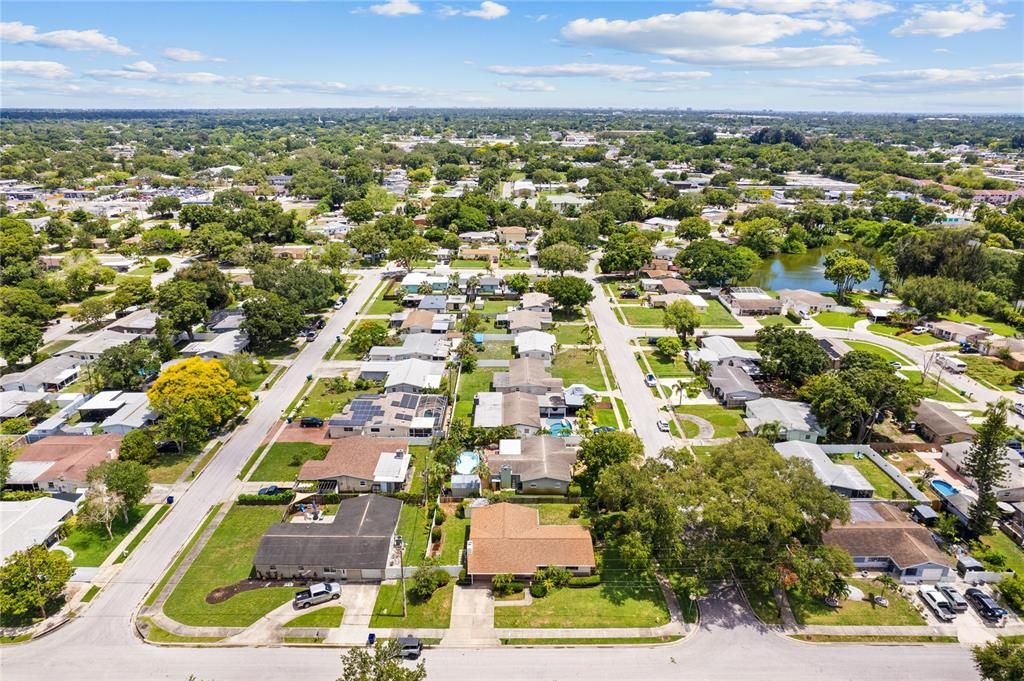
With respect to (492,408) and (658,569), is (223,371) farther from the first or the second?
(658,569)

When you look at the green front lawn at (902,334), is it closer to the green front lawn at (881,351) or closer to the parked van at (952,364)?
the green front lawn at (881,351)

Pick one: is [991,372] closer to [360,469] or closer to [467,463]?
[467,463]

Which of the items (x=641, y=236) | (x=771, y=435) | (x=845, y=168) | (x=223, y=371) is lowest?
(x=771, y=435)

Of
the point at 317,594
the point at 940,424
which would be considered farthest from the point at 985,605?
the point at 317,594

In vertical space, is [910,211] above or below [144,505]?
above

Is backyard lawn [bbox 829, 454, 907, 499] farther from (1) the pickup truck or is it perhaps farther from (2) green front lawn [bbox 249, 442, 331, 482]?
(2) green front lawn [bbox 249, 442, 331, 482]

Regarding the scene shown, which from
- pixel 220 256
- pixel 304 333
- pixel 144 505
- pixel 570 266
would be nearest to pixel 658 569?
pixel 144 505

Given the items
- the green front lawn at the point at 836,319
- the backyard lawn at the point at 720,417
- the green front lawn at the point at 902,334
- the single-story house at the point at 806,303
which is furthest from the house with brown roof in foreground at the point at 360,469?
the green front lawn at the point at 902,334
